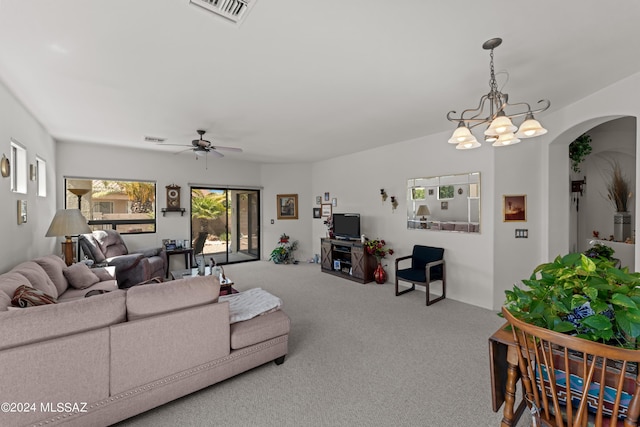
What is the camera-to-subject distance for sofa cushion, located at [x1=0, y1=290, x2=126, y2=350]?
1.51 metres

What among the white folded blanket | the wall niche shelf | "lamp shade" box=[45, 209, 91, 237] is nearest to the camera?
the white folded blanket

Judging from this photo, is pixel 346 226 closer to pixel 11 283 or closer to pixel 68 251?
pixel 68 251

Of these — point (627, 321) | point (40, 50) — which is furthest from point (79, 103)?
point (627, 321)

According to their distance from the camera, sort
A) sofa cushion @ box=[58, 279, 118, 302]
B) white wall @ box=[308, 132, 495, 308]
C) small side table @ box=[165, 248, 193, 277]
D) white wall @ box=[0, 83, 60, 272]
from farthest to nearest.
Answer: small side table @ box=[165, 248, 193, 277] < white wall @ box=[308, 132, 495, 308] < sofa cushion @ box=[58, 279, 118, 302] < white wall @ box=[0, 83, 60, 272]

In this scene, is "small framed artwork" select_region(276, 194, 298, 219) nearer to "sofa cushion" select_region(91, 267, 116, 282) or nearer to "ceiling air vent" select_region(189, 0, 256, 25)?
"sofa cushion" select_region(91, 267, 116, 282)

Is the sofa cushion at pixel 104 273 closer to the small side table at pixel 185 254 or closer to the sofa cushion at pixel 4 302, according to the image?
the small side table at pixel 185 254

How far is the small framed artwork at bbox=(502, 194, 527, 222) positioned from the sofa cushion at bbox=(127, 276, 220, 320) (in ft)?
13.1

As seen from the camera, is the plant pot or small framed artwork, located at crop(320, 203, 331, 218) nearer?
the plant pot

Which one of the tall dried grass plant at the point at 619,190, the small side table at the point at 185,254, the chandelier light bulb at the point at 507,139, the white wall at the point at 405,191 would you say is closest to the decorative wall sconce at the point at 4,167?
the small side table at the point at 185,254

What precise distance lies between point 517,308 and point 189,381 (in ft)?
7.33

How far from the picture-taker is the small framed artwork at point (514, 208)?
389 cm

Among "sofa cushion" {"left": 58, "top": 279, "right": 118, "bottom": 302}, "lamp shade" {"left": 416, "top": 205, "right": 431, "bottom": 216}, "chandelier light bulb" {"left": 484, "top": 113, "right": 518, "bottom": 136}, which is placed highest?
"chandelier light bulb" {"left": 484, "top": 113, "right": 518, "bottom": 136}

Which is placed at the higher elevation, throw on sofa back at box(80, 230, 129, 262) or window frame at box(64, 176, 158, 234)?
window frame at box(64, 176, 158, 234)

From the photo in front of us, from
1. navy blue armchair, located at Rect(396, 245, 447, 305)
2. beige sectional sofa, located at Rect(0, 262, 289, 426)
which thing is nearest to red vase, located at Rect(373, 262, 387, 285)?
navy blue armchair, located at Rect(396, 245, 447, 305)
